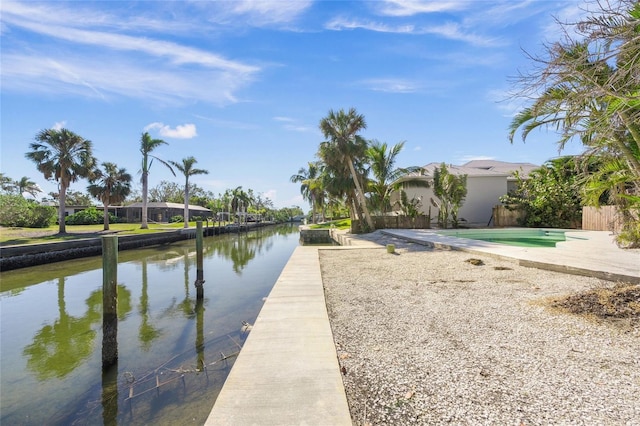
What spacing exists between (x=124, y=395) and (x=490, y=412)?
183 inches

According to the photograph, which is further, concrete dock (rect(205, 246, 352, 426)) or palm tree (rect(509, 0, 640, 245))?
palm tree (rect(509, 0, 640, 245))

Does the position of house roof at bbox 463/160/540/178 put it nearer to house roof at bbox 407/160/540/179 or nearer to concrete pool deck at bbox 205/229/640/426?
house roof at bbox 407/160/540/179

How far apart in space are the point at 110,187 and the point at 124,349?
33.0m

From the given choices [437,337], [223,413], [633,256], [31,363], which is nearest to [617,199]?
[633,256]

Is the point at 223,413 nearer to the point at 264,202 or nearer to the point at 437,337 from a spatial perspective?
the point at 437,337

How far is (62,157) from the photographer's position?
1051 inches

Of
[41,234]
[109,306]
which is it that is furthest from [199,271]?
[41,234]

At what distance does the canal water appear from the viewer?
432 cm

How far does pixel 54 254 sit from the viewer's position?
691 inches

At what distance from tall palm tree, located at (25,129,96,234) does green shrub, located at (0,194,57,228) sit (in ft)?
21.1

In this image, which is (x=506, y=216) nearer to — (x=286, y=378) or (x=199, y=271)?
(x=199, y=271)

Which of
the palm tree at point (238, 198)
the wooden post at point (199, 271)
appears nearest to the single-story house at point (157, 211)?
the palm tree at point (238, 198)

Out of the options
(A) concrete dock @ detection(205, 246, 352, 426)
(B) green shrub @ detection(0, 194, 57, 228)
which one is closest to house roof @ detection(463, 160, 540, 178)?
(A) concrete dock @ detection(205, 246, 352, 426)

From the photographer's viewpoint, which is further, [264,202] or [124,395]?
[264,202]
